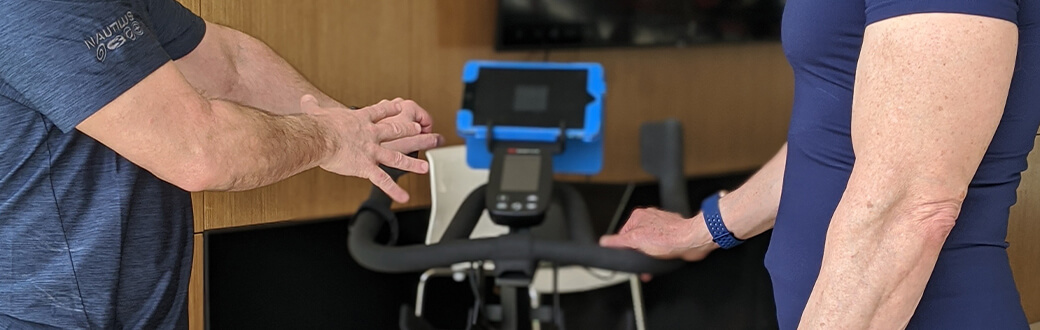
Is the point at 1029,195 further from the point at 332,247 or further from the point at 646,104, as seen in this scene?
the point at 646,104

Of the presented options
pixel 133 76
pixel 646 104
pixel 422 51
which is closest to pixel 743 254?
pixel 646 104

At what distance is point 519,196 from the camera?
1.54m

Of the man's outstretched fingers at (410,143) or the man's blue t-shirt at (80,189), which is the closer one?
the man's blue t-shirt at (80,189)

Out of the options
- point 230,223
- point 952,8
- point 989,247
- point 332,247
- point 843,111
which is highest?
point 952,8

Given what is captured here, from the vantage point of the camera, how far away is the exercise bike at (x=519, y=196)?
1475mm

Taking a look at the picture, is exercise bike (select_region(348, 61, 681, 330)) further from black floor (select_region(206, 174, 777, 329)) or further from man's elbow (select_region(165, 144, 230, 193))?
man's elbow (select_region(165, 144, 230, 193))

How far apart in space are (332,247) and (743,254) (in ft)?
4.75

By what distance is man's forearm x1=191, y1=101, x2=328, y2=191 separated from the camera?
915mm

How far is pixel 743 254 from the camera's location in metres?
2.99

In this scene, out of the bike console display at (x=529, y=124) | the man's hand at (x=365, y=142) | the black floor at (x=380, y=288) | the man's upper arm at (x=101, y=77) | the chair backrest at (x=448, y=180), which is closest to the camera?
the man's upper arm at (x=101, y=77)

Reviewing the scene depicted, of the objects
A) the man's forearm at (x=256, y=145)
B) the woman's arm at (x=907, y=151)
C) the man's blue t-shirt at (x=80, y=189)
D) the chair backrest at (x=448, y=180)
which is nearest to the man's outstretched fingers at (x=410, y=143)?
the man's forearm at (x=256, y=145)

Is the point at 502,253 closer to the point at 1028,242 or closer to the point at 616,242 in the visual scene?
the point at 616,242

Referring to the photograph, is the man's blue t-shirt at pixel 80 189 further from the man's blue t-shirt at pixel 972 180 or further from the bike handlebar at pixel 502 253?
the man's blue t-shirt at pixel 972 180

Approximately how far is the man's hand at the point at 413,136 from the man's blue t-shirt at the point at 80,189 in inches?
9.6
